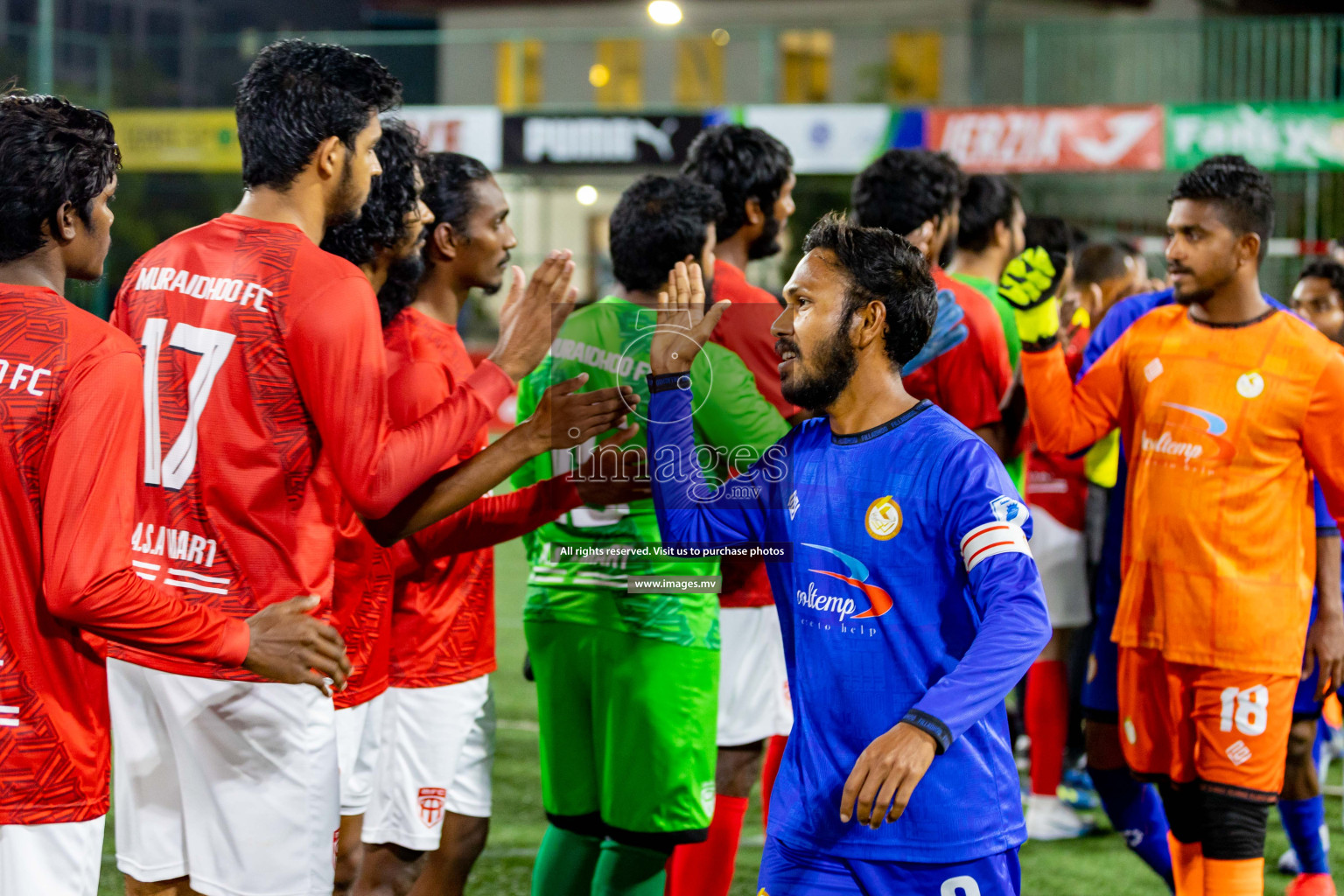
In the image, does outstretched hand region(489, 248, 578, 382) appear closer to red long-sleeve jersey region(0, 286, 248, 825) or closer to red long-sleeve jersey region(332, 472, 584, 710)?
red long-sleeve jersey region(332, 472, 584, 710)

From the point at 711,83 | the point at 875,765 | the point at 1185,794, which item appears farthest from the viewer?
the point at 711,83

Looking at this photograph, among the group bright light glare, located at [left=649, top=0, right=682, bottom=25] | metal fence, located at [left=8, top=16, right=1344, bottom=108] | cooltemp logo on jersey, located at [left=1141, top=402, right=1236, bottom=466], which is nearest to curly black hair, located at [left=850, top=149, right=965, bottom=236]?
cooltemp logo on jersey, located at [left=1141, top=402, right=1236, bottom=466]

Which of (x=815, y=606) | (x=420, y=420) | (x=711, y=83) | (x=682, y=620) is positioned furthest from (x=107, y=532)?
(x=711, y=83)

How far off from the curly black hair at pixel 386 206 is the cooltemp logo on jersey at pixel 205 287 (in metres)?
0.68

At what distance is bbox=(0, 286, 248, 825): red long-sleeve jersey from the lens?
209 centimetres

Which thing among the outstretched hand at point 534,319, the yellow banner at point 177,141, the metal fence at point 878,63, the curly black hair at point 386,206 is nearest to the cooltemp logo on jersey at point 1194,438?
the outstretched hand at point 534,319

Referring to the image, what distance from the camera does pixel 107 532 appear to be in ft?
6.90

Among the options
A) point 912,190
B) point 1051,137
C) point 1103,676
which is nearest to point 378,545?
point 912,190

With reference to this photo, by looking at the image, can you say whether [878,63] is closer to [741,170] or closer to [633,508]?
[741,170]

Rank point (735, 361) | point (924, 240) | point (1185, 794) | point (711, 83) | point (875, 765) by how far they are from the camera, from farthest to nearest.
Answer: point (711, 83), point (924, 240), point (1185, 794), point (735, 361), point (875, 765)

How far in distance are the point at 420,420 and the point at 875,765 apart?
1.10 m

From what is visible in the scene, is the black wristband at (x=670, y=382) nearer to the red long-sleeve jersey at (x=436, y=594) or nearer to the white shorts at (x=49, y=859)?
the red long-sleeve jersey at (x=436, y=594)

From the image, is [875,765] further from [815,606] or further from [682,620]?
[682,620]

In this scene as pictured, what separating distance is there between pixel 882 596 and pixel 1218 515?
63.0 inches
